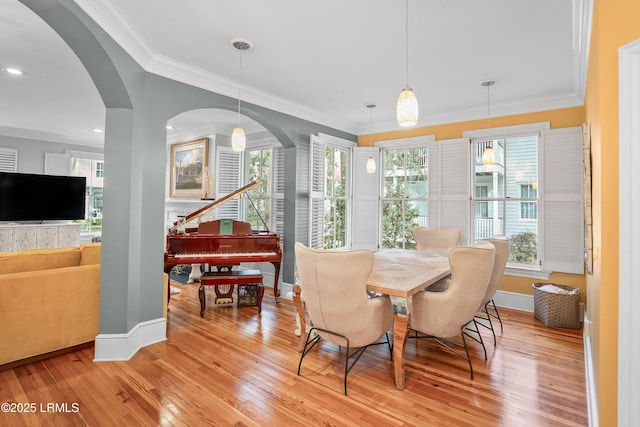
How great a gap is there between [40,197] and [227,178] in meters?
3.33

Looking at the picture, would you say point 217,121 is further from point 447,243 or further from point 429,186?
point 447,243

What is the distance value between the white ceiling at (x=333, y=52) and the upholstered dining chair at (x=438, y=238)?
1.69 metres

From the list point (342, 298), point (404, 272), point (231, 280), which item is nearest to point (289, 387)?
point (342, 298)

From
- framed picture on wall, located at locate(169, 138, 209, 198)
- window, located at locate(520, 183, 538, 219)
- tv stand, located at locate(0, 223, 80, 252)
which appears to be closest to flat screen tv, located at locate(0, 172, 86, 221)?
tv stand, located at locate(0, 223, 80, 252)

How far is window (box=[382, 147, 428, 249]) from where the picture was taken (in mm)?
5121

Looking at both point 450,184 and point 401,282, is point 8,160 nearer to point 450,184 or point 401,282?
point 401,282

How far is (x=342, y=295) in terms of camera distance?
7.14 feet

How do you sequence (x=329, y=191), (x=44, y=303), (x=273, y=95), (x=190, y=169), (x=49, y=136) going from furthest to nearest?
(x=49, y=136) < (x=190, y=169) < (x=329, y=191) < (x=273, y=95) < (x=44, y=303)

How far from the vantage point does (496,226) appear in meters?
4.50

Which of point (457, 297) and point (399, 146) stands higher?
point (399, 146)

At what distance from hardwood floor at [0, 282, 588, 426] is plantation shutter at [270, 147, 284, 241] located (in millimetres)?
2357

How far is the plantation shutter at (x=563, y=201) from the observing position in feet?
12.6

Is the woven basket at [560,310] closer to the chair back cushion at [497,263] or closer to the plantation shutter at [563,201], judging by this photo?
the plantation shutter at [563,201]

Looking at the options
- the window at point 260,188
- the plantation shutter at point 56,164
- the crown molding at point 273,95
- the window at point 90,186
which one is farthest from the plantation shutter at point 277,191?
the plantation shutter at point 56,164
